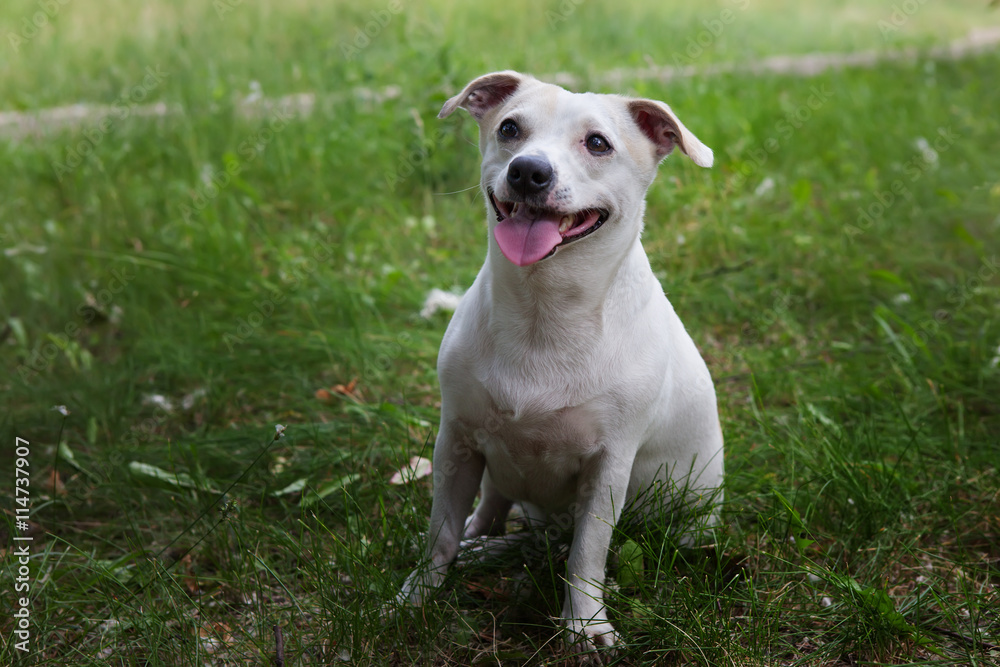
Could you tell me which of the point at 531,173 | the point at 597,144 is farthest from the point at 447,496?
the point at 597,144

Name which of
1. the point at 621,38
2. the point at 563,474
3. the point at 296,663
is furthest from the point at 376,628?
the point at 621,38

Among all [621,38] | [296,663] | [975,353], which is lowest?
[621,38]

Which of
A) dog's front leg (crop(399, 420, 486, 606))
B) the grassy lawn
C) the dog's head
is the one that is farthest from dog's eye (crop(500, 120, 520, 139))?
the grassy lawn

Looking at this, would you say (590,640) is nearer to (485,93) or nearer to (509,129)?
(509,129)

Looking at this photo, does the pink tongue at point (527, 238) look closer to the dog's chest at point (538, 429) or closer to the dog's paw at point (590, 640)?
the dog's chest at point (538, 429)

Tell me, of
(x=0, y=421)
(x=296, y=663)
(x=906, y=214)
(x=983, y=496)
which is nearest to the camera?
(x=296, y=663)

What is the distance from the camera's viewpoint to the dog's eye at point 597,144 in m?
2.18

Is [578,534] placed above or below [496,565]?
above

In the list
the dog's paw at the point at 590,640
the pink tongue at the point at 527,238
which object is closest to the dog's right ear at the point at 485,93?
the pink tongue at the point at 527,238

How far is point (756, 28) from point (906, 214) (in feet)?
19.2

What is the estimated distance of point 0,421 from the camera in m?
3.11

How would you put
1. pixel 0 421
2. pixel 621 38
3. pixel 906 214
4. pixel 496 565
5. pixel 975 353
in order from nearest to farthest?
1. pixel 496 565
2. pixel 0 421
3. pixel 975 353
4. pixel 906 214
5. pixel 621 38

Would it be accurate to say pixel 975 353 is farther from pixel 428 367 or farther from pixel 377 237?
pixel 377 237

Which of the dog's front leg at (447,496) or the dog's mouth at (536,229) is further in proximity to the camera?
the dog's front leg at (447,496)
